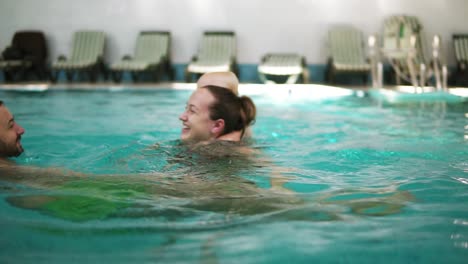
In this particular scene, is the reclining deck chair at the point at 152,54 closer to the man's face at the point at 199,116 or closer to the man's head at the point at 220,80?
the man's head at the point at 220,80

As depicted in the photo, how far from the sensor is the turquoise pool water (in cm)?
200

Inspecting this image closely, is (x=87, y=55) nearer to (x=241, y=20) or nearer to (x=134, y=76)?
(x=134, y=76)

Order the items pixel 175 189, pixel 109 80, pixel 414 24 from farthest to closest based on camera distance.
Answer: pixel 109 80, pixel 414 24, pixel 175 189

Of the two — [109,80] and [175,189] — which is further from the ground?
[175,189]

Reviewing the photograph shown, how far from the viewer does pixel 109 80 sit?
11.5 meters

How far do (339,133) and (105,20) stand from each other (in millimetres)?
7620

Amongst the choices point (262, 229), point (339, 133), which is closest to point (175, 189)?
point (262, 229)

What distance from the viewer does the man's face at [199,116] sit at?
3229 millimetres

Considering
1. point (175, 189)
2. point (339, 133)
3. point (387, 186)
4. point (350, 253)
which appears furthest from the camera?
point (339, 133)

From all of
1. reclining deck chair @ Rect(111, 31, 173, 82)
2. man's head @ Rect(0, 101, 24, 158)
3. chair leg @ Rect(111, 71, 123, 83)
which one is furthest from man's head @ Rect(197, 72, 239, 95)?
chair leg @ Rect(111, 71, 123, 83)

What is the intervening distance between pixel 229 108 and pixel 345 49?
26.3 feet

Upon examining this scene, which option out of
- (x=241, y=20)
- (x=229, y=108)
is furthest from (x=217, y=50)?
(x=229, y=108)

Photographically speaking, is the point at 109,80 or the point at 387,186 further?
the point at 109,80

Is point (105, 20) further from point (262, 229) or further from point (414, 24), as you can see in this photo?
point (262, 229)
